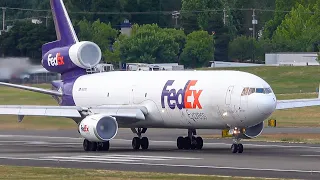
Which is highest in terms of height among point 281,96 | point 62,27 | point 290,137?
point 62,27

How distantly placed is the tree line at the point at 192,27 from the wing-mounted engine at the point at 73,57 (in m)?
39.3

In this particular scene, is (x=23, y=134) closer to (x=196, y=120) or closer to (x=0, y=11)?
(x=196, y=120)

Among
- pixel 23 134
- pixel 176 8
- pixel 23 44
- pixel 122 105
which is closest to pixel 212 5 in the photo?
pixel 176 8

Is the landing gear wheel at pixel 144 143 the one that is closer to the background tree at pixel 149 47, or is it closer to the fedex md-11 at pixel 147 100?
the fedex md-11 at pixel 147 100

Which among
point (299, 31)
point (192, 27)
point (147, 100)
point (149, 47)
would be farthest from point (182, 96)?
A: point (299, 31)

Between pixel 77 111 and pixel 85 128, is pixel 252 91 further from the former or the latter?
pixel 77 111

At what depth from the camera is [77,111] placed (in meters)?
48.4

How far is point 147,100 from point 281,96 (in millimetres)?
46183

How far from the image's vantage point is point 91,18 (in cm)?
12106

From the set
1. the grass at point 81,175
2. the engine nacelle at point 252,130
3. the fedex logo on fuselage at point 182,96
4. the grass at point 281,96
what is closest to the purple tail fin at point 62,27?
the fedex logo on fuselage at point 182,96

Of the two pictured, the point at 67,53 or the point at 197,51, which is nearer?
the point at 67,53

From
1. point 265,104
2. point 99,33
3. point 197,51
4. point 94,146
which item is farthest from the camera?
point 197,51

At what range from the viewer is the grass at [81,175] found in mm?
33281

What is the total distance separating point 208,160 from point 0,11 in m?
83.8
